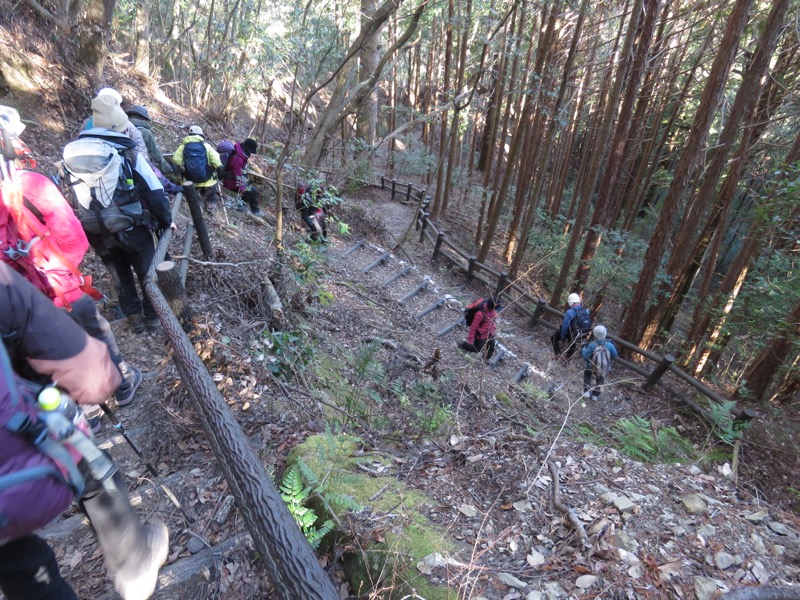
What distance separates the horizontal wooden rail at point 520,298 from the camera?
24.2ft

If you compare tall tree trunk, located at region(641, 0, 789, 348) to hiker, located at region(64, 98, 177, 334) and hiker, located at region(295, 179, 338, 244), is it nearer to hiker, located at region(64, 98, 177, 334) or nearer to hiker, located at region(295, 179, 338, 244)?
hiker, located at region(295, 179, 338, 244)

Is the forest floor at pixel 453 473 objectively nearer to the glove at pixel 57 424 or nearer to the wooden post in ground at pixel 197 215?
the wooden post in ground at pixel 197 215

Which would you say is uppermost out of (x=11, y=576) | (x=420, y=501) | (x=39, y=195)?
(x=39, y=195)

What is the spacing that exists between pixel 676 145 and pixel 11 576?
78.7ft

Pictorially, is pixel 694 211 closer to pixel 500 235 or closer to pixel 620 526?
pixel 620 526

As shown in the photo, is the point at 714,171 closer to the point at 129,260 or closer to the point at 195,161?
the point at 195,161

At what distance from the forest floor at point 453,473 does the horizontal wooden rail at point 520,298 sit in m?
1.09

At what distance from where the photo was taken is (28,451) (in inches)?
52.6

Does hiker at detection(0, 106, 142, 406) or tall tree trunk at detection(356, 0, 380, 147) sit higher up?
tall tree trunk at detection(356, 0, 380, 147)

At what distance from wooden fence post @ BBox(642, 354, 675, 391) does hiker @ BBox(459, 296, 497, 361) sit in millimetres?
3016

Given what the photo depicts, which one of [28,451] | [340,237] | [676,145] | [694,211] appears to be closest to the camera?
[28,451]

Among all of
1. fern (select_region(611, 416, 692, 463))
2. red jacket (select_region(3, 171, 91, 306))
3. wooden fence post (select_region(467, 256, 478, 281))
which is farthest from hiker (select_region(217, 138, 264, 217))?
fern (select_region(611, 416, 692, 463))

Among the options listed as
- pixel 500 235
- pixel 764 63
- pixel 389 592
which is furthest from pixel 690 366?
pixel 389 592

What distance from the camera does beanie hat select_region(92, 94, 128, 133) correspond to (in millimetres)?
3439
